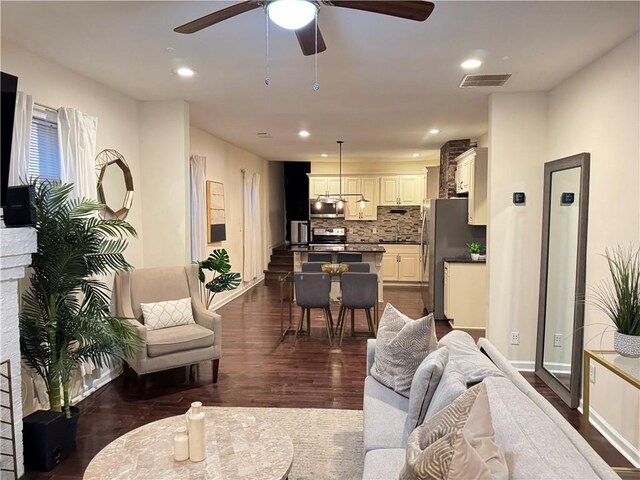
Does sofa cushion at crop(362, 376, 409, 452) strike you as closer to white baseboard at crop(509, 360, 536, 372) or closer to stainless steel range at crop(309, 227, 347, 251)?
white baseboard at crop(509, 360, 536, 372)

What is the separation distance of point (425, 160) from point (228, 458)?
8298 mm

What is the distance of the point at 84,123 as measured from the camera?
3406 millimetres

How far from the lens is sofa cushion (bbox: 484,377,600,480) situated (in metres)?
1.23

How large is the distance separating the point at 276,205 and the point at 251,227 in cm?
281

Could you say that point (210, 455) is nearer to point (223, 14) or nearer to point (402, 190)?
point (223, 14)

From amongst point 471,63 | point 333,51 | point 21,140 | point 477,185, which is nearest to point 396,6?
point 333,51

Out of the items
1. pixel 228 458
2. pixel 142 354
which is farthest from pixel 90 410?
pixel 228 458

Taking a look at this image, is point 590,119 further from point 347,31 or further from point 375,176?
point 375,176

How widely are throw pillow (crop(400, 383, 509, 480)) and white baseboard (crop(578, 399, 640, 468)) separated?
203 centimetres

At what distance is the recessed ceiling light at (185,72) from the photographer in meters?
3.32

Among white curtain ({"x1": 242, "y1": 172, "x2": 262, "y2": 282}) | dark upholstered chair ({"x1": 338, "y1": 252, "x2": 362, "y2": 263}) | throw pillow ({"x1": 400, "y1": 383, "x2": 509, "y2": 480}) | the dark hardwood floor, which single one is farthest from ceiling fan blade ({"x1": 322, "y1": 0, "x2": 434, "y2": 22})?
white curtain ({"x1": 242, "y1": 172, "x2": 262, "y2": 282})

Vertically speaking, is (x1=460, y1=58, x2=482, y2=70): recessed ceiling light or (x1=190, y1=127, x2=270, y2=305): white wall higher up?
(x1=460, y1=58, x2=482, y2=70): recessed ceiling light

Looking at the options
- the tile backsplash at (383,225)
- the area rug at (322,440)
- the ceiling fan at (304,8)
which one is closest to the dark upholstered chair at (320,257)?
the tile backsplash at (383,225)

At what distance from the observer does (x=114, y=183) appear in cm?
396
